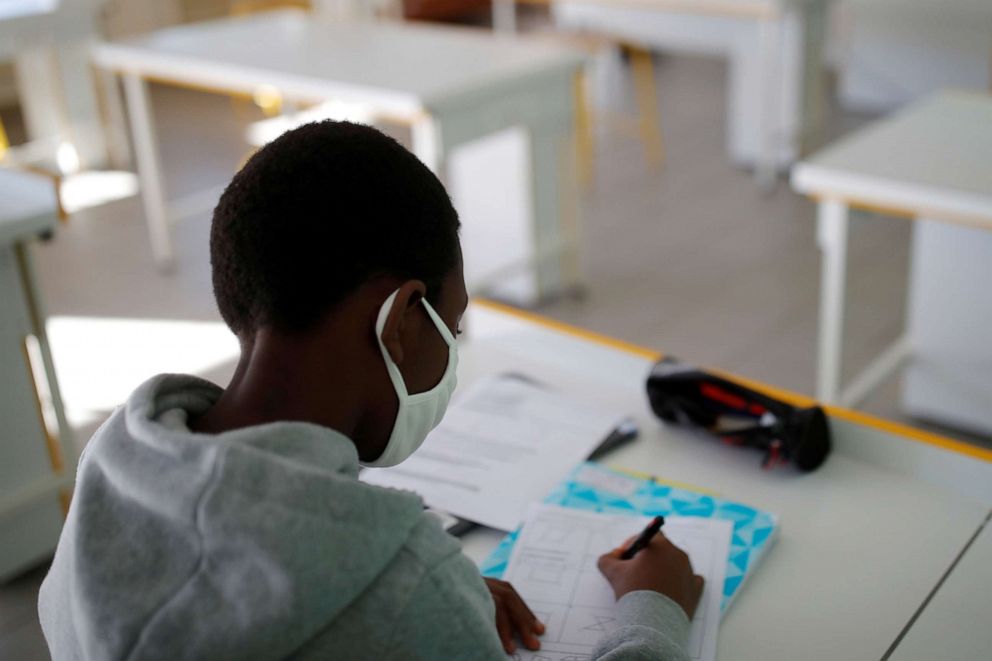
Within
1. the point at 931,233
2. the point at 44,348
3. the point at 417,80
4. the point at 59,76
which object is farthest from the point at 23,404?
the point at 59,76

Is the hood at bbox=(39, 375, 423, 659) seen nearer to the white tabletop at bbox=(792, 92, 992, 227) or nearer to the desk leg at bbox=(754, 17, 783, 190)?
the white tabletop at bbox=(792, 92, 992, 227)

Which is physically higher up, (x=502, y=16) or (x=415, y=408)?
(x=415, y=408)

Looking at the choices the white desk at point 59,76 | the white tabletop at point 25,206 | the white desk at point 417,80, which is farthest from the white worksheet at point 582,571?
the white desk at point 59,76

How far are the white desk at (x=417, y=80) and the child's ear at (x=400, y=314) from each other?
1920 mm

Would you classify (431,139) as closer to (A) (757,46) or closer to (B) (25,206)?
(B) (25,206)

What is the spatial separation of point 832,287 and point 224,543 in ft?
5.73

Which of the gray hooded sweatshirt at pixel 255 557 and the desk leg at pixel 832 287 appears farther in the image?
the desk leg at pixel 832 287

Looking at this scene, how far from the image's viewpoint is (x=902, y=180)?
1997mm

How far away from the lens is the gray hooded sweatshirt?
0.65 meters

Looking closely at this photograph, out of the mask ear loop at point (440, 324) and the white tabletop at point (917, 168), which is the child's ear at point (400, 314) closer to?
the mask ear loop at point (440, 324)

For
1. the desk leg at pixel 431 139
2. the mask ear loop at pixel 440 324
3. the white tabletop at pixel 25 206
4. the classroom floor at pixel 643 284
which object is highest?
the mask ear loop at pixel 440 324

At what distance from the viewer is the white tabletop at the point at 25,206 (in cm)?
191

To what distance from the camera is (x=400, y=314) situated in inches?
29.9

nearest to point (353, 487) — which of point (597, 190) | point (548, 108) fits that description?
point (548, 108)
